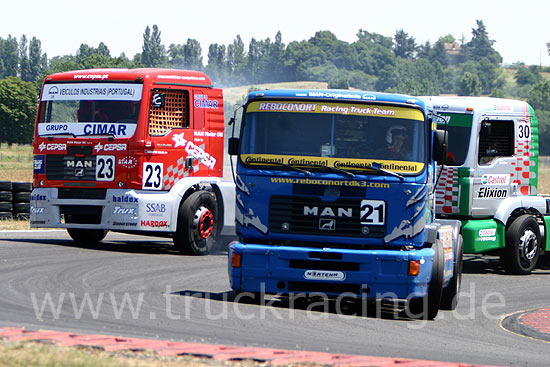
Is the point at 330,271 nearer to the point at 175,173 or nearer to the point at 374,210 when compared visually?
the point at 374,210

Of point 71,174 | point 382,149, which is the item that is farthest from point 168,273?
point 382,149

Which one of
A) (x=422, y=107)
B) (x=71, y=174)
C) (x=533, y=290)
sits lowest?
(x=533, y=290)

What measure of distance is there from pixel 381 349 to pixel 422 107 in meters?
3.50

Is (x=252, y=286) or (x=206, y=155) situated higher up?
(x=206, y=155)

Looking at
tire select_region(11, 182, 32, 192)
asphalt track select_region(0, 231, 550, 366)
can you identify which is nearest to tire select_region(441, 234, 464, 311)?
asphalt track select_region(0, 231, 550, 366)

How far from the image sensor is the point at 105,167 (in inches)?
626

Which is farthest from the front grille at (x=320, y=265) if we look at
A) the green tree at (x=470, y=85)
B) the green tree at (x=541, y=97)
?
the green tree at (x=470, y=85)

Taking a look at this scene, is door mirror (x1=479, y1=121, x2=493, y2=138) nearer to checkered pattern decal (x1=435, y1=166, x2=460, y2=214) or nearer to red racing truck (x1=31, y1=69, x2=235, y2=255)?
checkered pattern decal (x1=435, y1=166, x2=460, y2=214)

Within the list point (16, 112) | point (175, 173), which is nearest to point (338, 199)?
point (175, 173)

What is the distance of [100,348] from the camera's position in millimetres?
7617

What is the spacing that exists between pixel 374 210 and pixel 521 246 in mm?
6446

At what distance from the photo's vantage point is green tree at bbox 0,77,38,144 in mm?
134000

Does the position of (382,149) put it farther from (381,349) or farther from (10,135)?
(10,135)

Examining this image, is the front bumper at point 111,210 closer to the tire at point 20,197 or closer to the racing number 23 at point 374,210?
the tire at point 20,197
